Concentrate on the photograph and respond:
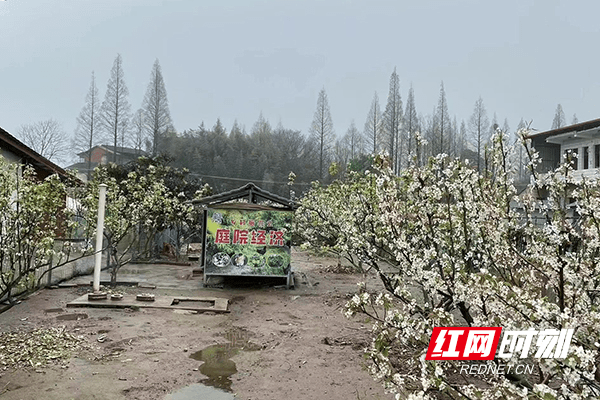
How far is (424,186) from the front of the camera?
4574 millimetres

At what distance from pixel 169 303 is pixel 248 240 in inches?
→ 125

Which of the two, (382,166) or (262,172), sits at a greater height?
(262,172)

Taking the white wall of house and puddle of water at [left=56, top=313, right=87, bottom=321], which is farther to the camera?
the white wall of house

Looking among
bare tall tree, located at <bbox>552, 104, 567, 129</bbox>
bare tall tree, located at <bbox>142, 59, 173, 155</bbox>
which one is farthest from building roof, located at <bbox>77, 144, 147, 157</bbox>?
bare tall tree, located at <bbox>552, 104, 567, 129</bbox>

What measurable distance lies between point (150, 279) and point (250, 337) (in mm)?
7467

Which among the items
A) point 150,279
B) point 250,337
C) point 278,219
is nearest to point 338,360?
point 250,337

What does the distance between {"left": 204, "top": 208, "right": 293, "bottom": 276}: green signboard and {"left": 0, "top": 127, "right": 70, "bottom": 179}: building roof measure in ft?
16.5

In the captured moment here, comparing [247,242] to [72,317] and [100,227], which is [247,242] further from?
[72,317]

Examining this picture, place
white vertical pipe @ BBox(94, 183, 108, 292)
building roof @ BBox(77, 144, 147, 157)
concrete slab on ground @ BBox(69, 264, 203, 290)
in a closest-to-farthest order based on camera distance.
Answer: white vertical pipe @ BBox(94, 183, 108, 292), concrete slab on ground @ BBox(69, 264, 203, 290), building roof @ BBox(77, 144, 147, 157)

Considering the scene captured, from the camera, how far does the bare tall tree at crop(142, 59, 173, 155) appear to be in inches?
1532

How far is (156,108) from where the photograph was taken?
39031 millimetres

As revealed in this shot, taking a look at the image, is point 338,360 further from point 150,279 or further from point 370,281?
point 150,279

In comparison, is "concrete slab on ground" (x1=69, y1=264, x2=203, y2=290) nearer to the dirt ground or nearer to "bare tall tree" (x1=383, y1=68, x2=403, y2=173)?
the dirt ground

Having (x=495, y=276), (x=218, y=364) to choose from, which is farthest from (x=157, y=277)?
(x=495, y=276)
